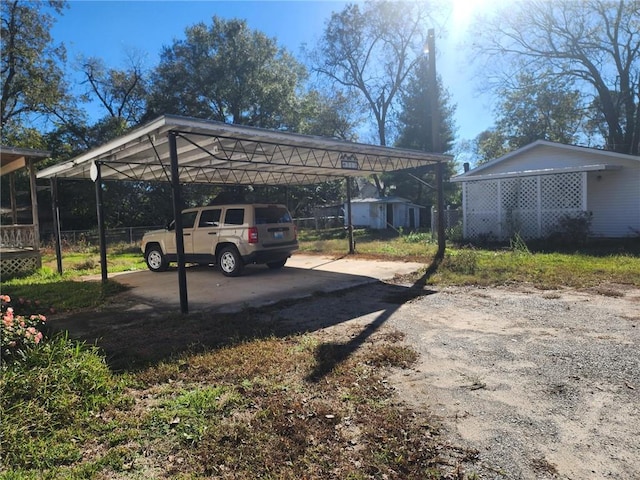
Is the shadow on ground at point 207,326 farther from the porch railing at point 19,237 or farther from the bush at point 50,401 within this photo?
the porch railing at point 19,237

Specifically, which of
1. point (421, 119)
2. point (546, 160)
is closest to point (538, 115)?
point (421, 119)

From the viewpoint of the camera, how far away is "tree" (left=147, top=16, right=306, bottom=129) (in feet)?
93.0

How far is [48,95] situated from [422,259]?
1036 inches

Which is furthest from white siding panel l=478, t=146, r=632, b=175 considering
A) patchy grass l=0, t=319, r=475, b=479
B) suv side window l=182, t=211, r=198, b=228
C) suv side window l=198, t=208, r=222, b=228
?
patchy grass l=0, t=319, r=475, b=479

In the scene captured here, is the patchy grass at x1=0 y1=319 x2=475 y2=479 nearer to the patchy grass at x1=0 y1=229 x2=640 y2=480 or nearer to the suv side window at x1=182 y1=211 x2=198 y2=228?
the patchy grass at x1=0 y1=229 x2=640 y2=480

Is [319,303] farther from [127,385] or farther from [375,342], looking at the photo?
[127,385]

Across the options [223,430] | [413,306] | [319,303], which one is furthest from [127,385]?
[413,306]

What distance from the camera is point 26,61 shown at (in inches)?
976

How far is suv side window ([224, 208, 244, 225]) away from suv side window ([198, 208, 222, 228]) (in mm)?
305

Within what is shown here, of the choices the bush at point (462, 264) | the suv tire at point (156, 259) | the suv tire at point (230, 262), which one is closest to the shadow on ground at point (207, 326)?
the bush at point (462, 264)

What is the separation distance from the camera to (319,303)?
716 cm

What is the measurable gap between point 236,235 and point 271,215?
99 cm

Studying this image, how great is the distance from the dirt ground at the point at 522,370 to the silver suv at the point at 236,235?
302 centimetres

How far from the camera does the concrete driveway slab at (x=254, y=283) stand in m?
7.47
